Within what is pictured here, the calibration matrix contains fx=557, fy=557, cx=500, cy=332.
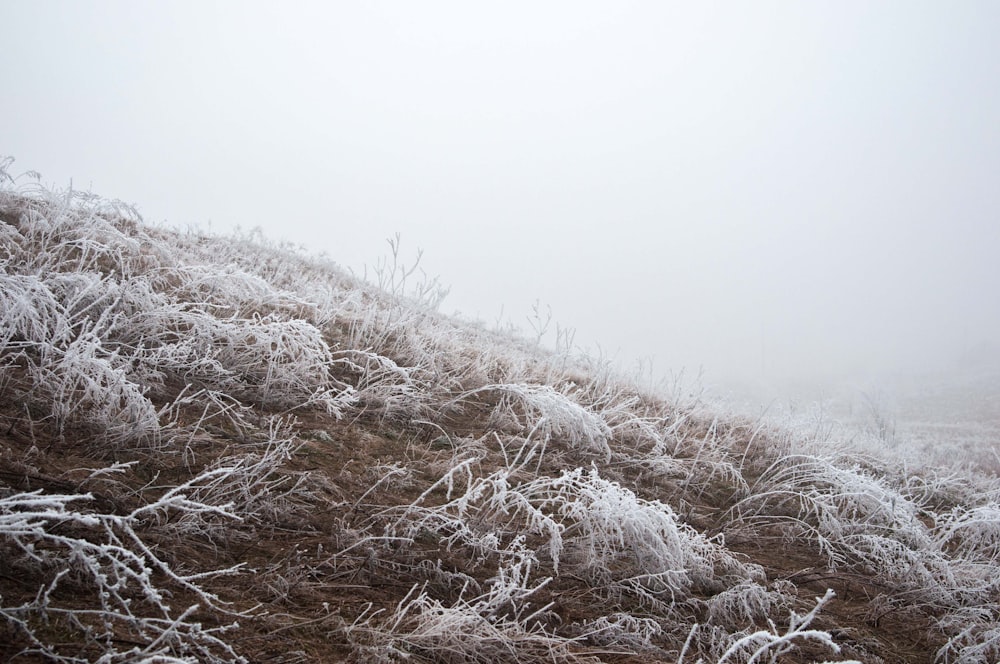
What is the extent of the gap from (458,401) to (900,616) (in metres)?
3.14

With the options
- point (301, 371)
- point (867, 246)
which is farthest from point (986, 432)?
point (867, 246)

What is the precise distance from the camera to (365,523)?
2605 millimetres

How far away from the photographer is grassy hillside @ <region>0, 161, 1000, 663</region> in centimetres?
179

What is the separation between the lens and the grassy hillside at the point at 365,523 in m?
1.79

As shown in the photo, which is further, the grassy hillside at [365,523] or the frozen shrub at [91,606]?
the grassy hillside at [365,523]

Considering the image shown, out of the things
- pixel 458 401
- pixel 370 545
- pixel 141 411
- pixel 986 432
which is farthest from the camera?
pixel 986 432

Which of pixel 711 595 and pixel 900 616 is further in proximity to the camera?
pixel 900 616

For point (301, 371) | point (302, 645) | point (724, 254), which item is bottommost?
point (302, 645)

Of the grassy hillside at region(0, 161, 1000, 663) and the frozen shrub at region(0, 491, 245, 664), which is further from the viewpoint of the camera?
the grassy hillside at region(0, 161, 1000, 663)

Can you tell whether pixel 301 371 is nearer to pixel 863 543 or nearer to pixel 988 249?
pixel 863 543

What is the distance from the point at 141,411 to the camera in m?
2.74

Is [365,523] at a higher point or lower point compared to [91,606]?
higher

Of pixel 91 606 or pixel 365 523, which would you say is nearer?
pixel 91 606

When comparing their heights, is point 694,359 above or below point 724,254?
below
